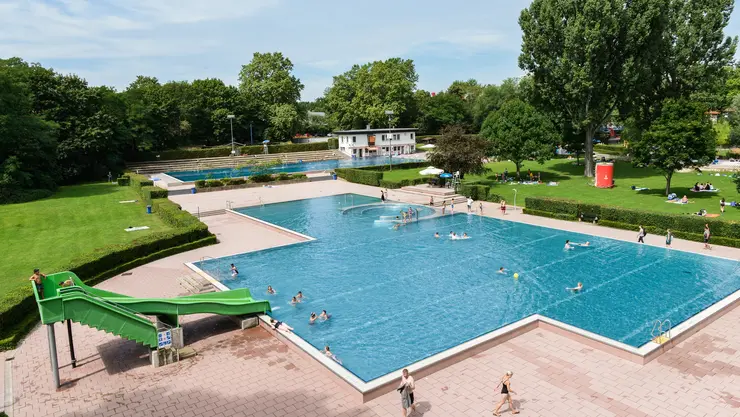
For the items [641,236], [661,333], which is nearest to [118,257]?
[661,333]

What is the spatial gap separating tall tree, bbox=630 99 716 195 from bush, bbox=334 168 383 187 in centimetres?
2584

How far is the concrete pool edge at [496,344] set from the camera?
1315 centimetres

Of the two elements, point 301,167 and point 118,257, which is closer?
point 118,257

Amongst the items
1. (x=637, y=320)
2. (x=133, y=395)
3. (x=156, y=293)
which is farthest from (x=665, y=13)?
(x=133, y=395)

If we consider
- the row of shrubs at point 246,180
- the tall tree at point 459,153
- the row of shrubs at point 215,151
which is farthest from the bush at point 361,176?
the row of shrubs at point 215,151

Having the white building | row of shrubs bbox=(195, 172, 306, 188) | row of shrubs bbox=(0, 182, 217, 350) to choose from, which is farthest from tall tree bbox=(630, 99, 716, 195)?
the white building

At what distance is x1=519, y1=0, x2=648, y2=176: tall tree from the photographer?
141ft

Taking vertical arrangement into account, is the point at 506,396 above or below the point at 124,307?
below

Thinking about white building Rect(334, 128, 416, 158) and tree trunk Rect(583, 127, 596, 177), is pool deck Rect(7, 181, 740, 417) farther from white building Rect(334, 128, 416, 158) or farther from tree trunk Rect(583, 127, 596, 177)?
white building Rect(334, 128, 416, 158)

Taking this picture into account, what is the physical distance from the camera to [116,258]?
24.1 metres

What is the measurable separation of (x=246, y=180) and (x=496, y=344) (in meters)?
43.9

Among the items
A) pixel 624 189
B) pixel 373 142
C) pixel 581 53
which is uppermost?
pixel 581 53

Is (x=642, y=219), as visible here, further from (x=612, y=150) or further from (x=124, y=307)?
(x=612, y=150)

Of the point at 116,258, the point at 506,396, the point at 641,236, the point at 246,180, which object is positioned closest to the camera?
the point at 506,396
